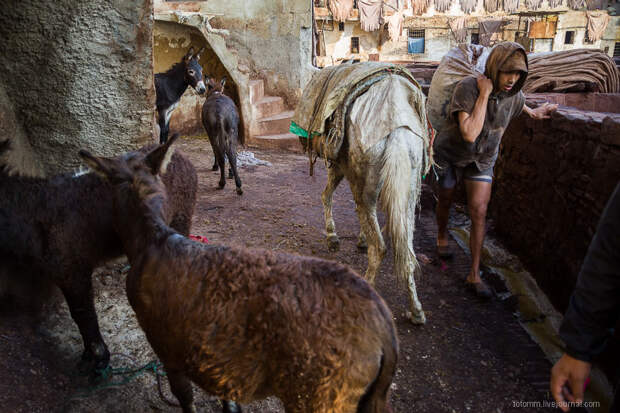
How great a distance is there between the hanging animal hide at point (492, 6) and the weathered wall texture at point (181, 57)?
95.8ft

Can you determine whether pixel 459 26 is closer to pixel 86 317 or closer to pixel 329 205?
pixel 329 205

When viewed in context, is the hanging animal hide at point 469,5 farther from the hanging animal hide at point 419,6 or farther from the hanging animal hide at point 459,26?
the hanging animal hide at point 419,6

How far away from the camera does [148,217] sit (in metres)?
1.78

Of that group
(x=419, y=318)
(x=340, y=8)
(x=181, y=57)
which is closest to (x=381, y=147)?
(x=419, y=318)

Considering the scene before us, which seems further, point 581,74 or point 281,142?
point 281,142

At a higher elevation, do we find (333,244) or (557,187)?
(557,187)

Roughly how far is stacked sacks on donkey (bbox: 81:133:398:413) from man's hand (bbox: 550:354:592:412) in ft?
1.91

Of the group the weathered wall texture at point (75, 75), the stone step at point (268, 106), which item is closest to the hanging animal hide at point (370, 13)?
the stone step at point (268, 106)

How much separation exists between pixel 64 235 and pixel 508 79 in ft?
12.1

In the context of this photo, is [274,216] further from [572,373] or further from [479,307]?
[572,373]

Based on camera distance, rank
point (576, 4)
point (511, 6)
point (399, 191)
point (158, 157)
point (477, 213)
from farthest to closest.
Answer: point (511, 6), point (576, 4), point (477, 213), point (399, 191), point (158, 157)

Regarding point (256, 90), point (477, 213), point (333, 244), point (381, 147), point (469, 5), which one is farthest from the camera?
point (469, 5)

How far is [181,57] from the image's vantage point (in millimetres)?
10906

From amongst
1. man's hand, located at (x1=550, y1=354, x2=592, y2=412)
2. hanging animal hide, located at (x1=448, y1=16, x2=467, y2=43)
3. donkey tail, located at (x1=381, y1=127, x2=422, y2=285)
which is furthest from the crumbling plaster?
hanging animal hide, located at (x1=448, y1=16, x2=467, y2=43)
